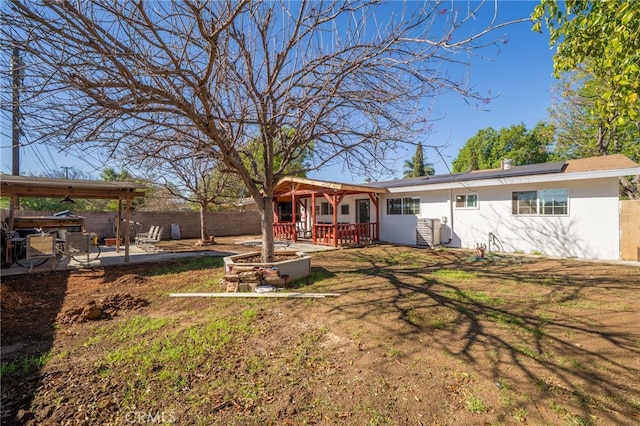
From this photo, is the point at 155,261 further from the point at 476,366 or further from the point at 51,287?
the point at 476,366

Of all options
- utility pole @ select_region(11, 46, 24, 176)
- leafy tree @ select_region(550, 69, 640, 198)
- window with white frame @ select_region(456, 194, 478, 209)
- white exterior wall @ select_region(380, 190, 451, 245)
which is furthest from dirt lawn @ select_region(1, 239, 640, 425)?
leafy tree @ select_region(550, 69, 640, 198)

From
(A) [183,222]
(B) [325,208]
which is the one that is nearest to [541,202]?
(B) [325,208]

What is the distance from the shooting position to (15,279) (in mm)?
6414

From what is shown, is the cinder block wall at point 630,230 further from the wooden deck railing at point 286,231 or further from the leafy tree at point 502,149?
the leafy tree at point 502,149

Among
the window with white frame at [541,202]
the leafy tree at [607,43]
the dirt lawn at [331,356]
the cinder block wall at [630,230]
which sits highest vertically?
the leafy tree at [607,43]

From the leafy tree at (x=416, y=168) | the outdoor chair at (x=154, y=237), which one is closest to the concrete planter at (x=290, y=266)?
the outdoor chair at (x=154, y=237)

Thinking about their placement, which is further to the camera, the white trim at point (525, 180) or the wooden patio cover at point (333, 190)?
the wooden patio cover at point (333, 190)

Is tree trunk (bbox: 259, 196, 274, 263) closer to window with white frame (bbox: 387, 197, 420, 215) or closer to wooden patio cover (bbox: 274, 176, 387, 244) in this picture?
wooden patio cover (bbox: 274, 176, 387, 244)

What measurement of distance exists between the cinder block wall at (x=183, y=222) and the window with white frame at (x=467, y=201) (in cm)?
1273

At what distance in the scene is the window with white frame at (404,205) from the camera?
1262 centimetres

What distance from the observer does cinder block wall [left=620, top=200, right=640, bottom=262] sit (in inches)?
304

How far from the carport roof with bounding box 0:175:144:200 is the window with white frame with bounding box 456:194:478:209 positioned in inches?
456

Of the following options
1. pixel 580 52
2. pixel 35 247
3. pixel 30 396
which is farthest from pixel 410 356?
pixel 35 247

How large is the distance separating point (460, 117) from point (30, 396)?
6.02m
